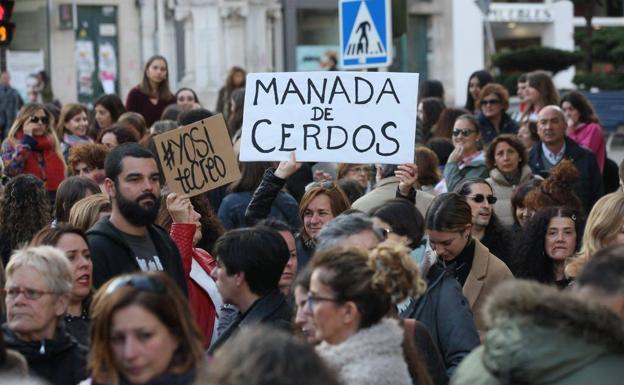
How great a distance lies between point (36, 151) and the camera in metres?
12.7

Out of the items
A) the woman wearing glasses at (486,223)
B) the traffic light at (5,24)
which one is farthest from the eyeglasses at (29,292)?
the traffic light at (5,24)

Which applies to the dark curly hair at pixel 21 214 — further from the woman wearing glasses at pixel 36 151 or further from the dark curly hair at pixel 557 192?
the woman wearing glasses at pixel 36 151

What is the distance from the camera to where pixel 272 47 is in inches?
1177

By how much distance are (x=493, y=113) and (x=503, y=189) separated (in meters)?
2.95

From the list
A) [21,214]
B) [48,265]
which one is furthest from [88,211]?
[48,265]

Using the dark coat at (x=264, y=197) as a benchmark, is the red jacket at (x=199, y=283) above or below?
below

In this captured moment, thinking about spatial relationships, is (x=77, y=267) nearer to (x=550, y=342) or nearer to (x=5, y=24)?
(x=550, y=342)

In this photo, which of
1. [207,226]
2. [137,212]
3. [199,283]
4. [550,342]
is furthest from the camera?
[207,226]

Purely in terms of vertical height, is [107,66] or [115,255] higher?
[107,66]

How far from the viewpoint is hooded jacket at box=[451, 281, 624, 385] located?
13.9 ft

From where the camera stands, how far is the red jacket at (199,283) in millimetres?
8031

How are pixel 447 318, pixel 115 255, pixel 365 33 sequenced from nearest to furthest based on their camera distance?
pixel 447 318
pixel 115 255
pixel 365 33

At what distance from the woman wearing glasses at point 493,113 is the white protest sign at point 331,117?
4.80 m

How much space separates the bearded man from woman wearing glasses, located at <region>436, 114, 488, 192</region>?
4392mm
